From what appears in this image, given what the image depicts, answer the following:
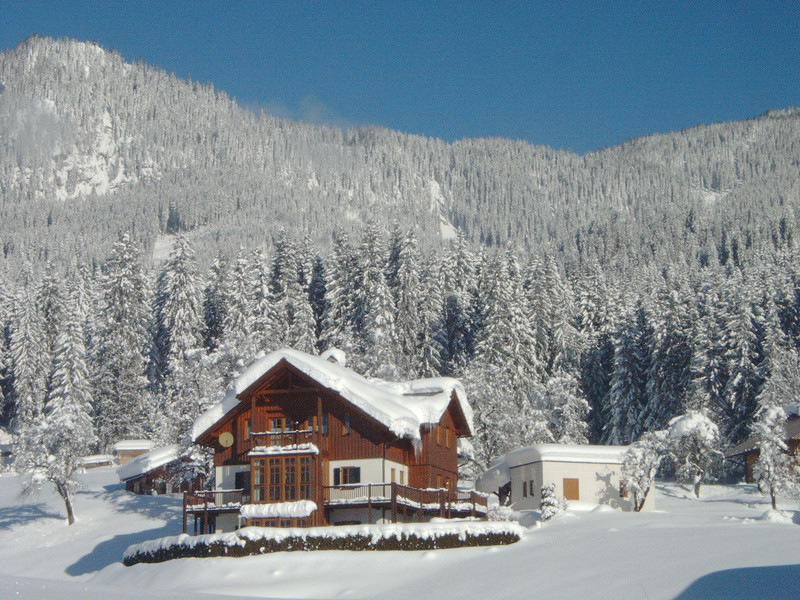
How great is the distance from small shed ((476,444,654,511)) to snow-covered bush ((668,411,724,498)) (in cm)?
660

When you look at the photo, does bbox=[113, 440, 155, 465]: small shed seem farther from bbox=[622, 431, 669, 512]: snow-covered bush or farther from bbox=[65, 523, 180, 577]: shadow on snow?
bbox=[622, 431, 669, 512]: snow-covered bush

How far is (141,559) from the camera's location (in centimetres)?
3578

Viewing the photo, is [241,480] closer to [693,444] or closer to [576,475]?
[576,475]

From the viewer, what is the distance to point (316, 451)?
3775cm

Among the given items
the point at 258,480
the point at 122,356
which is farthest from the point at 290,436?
the point at 122,356

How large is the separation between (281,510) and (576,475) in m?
19.8

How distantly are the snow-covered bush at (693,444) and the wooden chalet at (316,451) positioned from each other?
20.1m

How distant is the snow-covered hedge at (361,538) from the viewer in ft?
108

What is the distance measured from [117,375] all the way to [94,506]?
25712 mm

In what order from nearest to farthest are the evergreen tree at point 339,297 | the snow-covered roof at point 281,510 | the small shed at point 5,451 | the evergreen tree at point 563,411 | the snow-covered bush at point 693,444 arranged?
the snow-covered roof at point 281,510 < the snow-covered bush at point 693,444 < the evergreen tree at point 563,411 < the small shed at point 5,451 < the evergreen tree at point 339,297

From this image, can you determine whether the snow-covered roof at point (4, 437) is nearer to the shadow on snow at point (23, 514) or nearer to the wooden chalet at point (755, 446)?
the shadow on snow at point (23, 514)

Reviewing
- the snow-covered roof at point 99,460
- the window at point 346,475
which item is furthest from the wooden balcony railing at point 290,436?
the snow-covered roof at point 99,460

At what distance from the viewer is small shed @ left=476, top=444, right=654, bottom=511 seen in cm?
5027

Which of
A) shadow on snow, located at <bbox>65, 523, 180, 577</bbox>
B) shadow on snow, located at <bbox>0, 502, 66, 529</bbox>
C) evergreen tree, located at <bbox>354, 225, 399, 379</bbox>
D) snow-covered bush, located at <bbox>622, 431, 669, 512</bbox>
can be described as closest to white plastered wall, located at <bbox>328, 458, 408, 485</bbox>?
shadow on snow, located at <bbox>65, 523, 180, 577</bbox>
